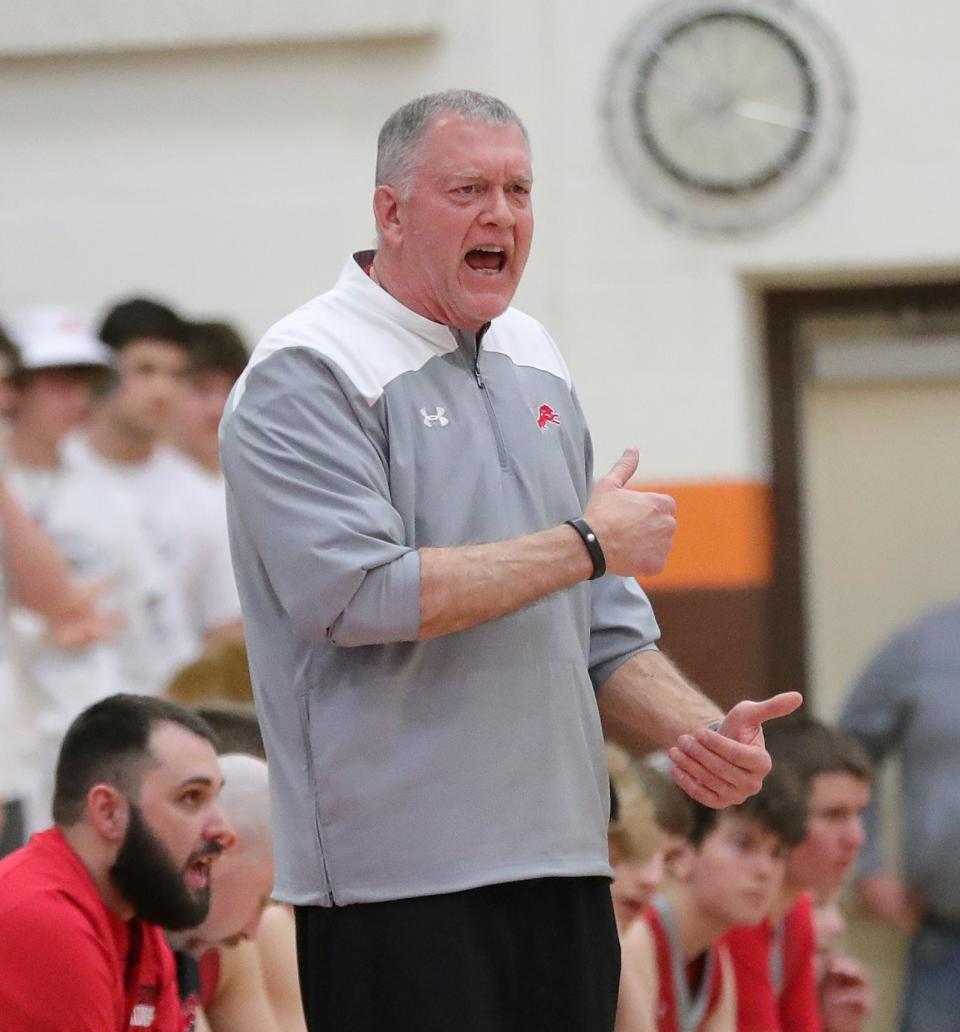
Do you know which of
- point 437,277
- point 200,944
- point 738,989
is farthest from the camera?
point 738,989

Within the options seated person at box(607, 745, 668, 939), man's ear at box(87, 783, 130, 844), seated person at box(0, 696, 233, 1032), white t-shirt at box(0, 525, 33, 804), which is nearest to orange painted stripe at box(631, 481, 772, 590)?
seated person at box(607, 745, 668, 939)

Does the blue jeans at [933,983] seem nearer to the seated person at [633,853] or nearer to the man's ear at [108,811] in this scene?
the seated person at [633,853]

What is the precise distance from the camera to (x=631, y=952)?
146 inches

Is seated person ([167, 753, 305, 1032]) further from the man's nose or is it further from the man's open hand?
the man's nose

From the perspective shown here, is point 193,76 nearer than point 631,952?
No

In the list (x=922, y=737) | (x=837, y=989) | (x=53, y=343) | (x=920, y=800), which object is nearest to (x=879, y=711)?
(x=922, y=737)

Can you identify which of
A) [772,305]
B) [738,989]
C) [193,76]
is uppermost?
[193,76]

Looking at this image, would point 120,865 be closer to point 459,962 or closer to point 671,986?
point 459,962

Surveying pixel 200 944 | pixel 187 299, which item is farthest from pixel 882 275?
pixel 200 944

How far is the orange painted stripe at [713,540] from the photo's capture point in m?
5.72

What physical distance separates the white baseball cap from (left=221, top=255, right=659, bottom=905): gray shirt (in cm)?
260

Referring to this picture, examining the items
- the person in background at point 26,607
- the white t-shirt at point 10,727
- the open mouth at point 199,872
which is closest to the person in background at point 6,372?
the person in background at point 26,607

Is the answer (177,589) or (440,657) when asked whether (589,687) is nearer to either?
(440,657)

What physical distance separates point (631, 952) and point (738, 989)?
450mm
